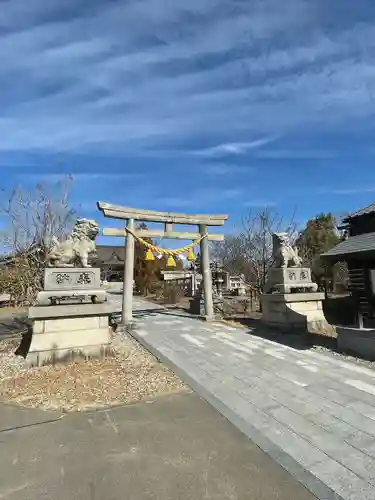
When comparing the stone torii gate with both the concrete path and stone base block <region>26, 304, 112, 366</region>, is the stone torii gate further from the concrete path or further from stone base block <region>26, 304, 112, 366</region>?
the concrete path

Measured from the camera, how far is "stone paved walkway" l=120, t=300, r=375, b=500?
3.06m

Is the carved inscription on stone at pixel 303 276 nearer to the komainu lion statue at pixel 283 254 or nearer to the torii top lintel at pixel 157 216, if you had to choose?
the komainu lion statue at pixel 283 254

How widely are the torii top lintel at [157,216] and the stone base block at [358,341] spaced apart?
296 inches

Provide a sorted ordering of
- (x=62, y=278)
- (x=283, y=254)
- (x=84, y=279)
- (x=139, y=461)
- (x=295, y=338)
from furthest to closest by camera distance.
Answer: (x=283, y=254) → (x=295, y=338) → (x=84, y=279) → (x=62, y=278) → (x=139, y=461)

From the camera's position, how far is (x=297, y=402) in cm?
466

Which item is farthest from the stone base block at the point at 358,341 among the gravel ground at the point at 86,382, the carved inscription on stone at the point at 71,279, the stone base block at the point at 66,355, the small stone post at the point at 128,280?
the small stone post at the point at 128,280

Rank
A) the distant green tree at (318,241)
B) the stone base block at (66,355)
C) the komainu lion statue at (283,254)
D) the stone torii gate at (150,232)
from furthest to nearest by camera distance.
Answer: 1. the distant green tree at (318,241)
2. the stone torii gate at (150,232)
3. the komainu lion statue at (283,254)
4. the stone base block at (66,355)

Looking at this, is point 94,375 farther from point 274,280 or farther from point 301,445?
point 274,280

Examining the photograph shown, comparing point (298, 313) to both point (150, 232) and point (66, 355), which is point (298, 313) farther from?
point (66, 355)

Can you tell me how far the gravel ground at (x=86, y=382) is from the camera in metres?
4.88

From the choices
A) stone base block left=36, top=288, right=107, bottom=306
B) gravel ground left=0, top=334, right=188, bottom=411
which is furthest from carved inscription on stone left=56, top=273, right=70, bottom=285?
gravel ground left=0, top=334, right=188, bottom=411

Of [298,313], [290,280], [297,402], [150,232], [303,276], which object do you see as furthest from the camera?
[150,232]

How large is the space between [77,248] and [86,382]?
361 cm

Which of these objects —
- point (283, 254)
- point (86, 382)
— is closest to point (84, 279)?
point (86, 382)
